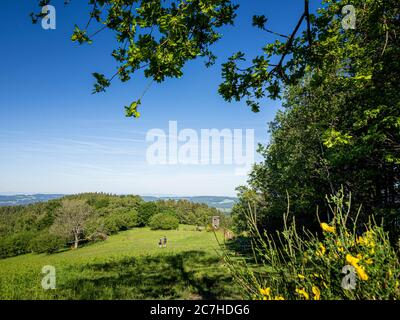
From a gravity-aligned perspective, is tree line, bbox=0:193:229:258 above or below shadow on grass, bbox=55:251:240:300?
below

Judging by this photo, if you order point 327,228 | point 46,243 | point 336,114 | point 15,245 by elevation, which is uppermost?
point 336,114

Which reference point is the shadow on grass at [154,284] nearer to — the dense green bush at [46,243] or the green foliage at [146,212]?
the dense green bush at [46,243]

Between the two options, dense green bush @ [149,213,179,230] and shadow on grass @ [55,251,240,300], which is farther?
dense green bush @ [149,213,179,230]

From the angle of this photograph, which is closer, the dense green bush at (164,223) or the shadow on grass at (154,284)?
the shadow on grass at (154,284)

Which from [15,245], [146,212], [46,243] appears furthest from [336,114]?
[146,212]

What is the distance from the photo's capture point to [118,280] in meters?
10.3

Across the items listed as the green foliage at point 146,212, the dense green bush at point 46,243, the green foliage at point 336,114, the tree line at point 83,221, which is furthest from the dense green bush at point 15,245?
the green foliage at point 336,114

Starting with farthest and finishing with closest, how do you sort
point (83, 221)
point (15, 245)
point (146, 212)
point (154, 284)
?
point (146, 212) < point (83, 221) < point (15, 245) < point (154, 284)

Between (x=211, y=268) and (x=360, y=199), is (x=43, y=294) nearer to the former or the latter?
(x=211, y=268)

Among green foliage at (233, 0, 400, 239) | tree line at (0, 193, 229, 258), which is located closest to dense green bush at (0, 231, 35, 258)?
tree line at (0, 193, 229, 258)

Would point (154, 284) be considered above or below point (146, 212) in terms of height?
above

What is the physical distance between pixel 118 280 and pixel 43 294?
2.67 meters

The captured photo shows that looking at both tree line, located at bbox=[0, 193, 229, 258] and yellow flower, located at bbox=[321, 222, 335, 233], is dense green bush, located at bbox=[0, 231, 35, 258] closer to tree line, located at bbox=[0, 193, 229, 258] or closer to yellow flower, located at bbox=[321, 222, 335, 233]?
A: tree line, located at bbox=[0, 193, 229, 258]

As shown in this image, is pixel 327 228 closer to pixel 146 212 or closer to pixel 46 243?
pixel 46 243
